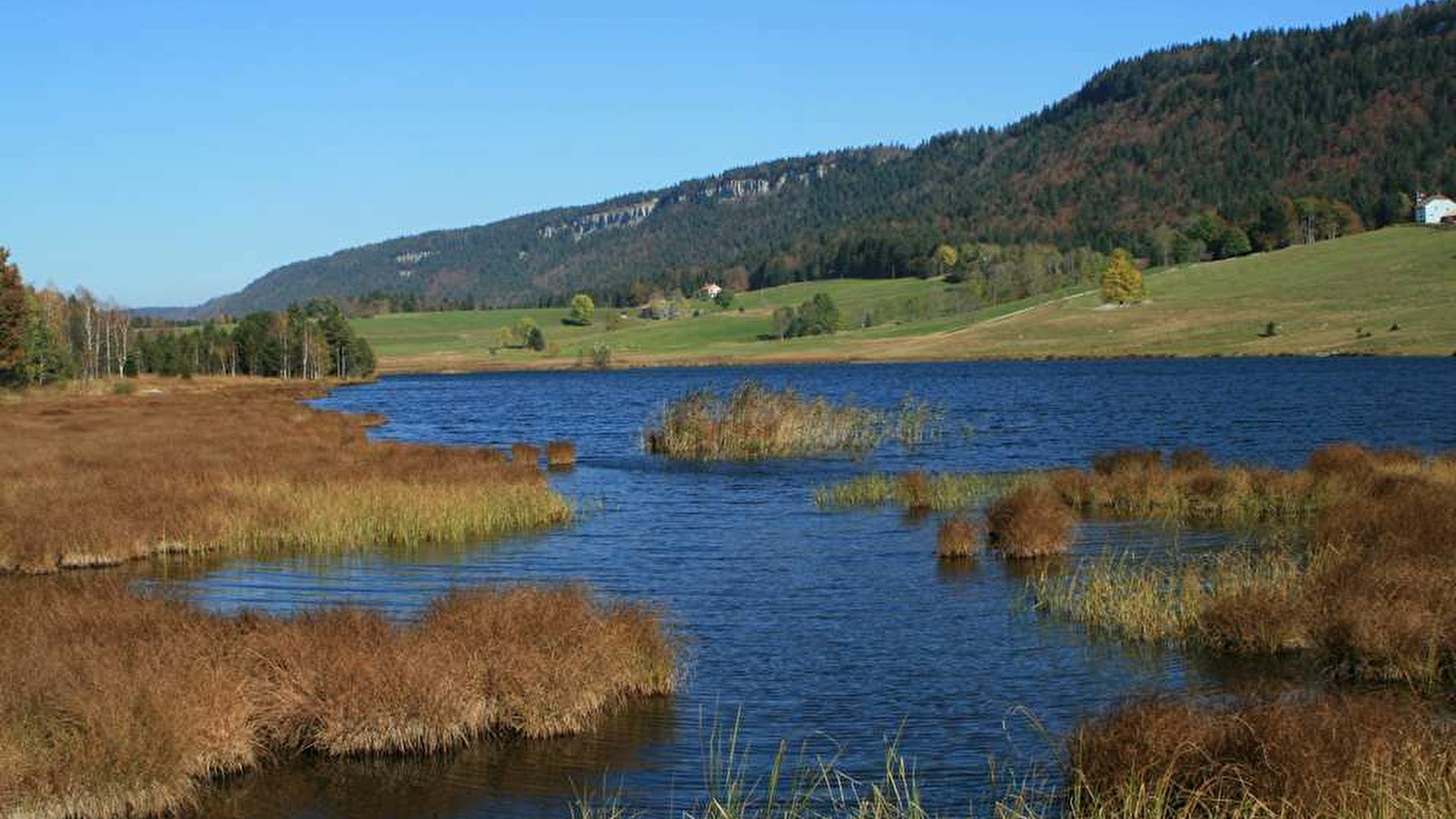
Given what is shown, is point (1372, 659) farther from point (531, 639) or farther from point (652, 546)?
point (652, 546)

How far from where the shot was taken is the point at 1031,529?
85.4ft

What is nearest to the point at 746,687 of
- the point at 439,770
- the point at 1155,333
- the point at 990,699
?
the point at 990,699

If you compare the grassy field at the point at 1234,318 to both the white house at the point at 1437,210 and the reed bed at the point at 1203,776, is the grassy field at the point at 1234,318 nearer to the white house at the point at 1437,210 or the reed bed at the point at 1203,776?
the white house at the point at 1437,210

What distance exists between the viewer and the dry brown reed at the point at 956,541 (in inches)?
1035

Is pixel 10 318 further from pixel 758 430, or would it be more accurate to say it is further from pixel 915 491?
pixel 915 491

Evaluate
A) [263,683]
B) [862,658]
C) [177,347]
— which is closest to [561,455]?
[862,658]

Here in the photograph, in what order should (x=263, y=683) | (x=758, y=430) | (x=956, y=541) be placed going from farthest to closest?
(x=758, y=430) < (x=956, y=541) < (x=263, y=683)

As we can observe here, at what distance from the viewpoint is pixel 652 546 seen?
2941 centimetres

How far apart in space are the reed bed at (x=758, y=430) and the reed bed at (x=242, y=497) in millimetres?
10357

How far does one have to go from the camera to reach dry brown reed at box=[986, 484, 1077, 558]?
26.1m

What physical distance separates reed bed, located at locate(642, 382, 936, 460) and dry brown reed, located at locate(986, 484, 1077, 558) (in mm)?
22003

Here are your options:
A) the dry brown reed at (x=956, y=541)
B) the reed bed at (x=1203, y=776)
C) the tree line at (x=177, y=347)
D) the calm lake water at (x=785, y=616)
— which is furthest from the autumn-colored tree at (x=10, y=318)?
the reed bed at (x=1203, y=776)

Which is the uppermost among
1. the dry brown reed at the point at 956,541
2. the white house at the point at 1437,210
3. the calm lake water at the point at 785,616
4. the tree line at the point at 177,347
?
the white house at the point at 1437,210

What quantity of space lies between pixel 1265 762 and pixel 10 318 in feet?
257
